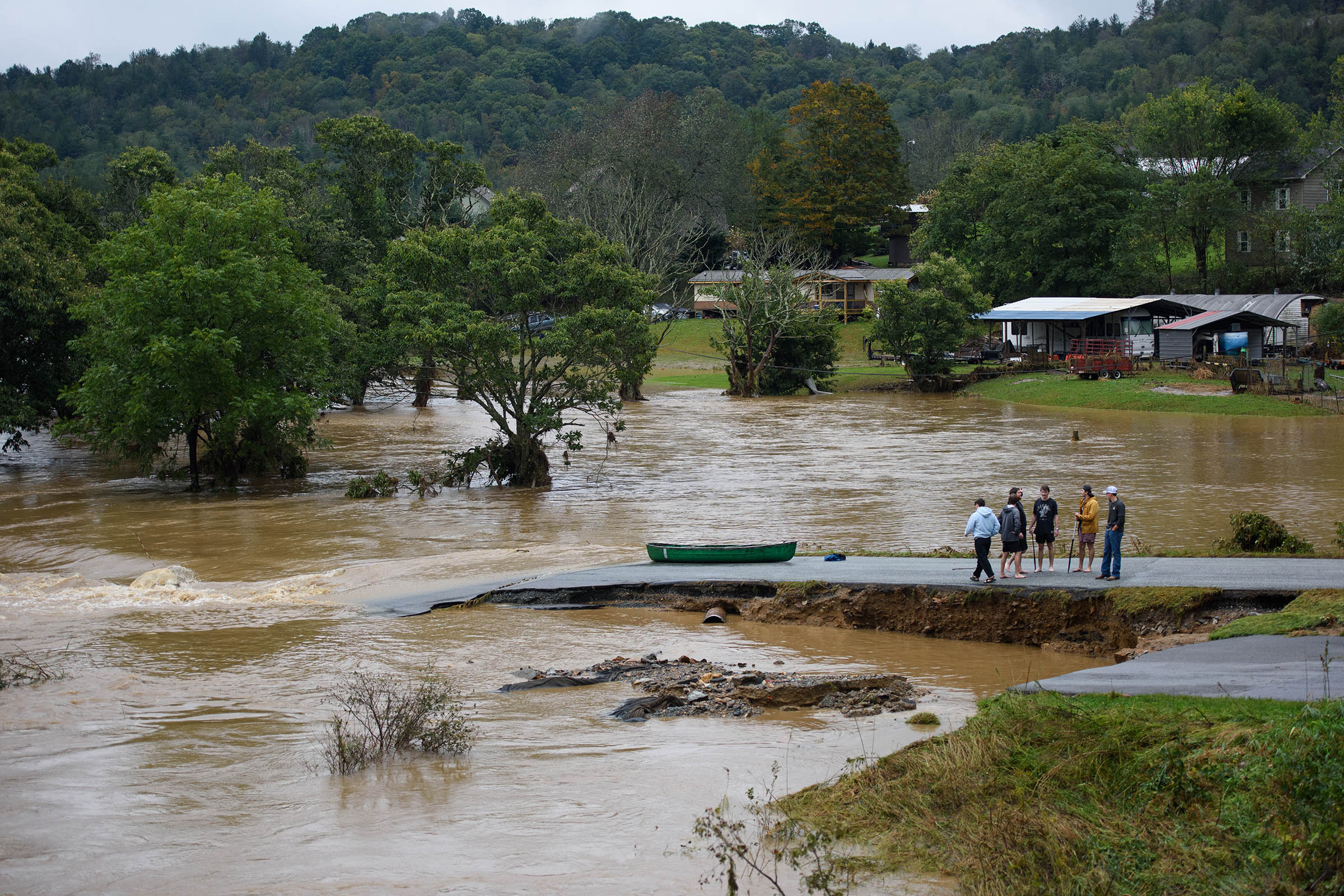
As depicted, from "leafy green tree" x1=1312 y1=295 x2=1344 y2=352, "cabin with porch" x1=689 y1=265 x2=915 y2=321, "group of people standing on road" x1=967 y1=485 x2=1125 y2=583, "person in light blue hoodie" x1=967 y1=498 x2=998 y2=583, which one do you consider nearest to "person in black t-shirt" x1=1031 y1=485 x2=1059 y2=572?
"group of people standing on road" x1=967 y1=485 x2=1125 y2=583

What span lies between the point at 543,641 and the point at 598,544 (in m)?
7.70

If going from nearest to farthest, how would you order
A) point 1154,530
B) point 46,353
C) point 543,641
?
point 543,641
point 1154,530
point 46,353

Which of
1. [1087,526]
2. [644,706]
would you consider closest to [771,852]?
[644,706]

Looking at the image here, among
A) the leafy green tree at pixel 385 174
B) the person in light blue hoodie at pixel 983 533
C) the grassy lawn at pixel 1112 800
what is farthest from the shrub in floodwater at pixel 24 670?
the leafy green tree at pixel 385 174

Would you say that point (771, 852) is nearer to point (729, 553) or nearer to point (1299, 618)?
point (1299, 618)

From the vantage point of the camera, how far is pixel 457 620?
18672 millimetres

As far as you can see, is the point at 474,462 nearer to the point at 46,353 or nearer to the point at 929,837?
the point at 46,353

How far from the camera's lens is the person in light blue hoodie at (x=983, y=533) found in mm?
17016

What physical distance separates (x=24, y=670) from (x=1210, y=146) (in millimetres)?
71111

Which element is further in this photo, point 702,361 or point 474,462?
point 702,361

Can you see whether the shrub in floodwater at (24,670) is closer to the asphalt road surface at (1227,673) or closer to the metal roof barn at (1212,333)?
the asphalt road surface at (1227,673)

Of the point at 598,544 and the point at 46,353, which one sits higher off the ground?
the point at 46,353

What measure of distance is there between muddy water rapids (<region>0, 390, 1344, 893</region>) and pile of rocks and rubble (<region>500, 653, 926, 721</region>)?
0.26 metres

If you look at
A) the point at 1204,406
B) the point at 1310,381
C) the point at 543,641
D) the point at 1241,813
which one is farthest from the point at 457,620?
the point at 1310,381
